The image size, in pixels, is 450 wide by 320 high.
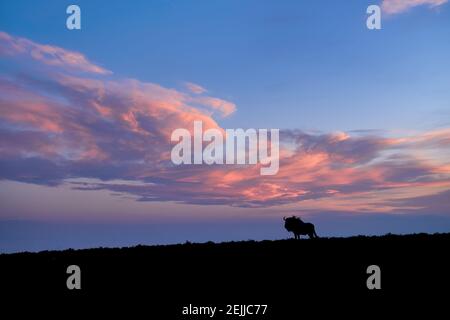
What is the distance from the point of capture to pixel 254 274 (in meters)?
22.1

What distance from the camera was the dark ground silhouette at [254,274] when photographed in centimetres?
1934

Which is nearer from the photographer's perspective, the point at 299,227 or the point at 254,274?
the point at 254,274

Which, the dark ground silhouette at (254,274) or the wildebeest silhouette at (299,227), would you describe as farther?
the wildebeest silhouette at (299,227)

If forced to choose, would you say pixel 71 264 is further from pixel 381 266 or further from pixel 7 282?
pixel 381 266

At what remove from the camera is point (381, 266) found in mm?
22109

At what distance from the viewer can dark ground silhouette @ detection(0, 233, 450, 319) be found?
1934 cm

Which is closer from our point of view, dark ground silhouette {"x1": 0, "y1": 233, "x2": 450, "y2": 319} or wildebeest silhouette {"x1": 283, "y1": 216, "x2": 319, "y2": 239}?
dark ground silhouette {"x1": 0, "y1": 233, "x2": 450, "y2": 319}

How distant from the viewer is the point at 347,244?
2697cm
